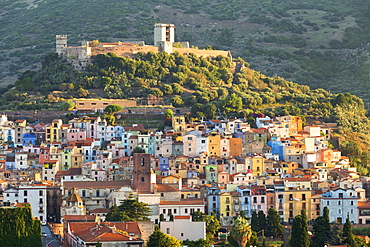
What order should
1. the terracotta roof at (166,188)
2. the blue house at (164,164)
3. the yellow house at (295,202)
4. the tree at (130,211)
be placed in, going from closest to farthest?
the tree at (130,211)
the yellow house at (295,202)
the terracotta roof at (166,188)
the blue house at (164,164)

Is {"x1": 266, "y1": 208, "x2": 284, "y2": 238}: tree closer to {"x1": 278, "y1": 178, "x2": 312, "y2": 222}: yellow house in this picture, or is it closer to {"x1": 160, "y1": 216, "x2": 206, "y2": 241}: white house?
{"x1": 278, "y1": 178, "x2": 312, "y2": 222}: yellow house

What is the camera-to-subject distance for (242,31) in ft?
A: 432

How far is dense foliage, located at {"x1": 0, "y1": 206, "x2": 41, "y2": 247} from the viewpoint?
186ft

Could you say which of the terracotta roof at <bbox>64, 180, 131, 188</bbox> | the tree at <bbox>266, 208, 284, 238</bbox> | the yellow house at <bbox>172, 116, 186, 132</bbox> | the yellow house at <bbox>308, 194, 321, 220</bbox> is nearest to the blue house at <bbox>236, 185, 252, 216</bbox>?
the tree at <bbox>266, 208, 284, 238</bbox>

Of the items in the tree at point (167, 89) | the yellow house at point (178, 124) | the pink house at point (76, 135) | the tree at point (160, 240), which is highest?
the tree at point (167, 89)

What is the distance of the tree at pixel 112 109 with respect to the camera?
87.3 metres

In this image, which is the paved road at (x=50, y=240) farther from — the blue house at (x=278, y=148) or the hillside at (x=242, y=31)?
the hillside at (x=242, y=31)

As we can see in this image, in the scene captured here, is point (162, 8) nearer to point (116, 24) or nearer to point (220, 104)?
point (116, 24)

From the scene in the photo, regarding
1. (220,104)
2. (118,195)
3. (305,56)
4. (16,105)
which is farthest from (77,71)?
(305,56)

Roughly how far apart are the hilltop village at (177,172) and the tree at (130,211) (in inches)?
32.9

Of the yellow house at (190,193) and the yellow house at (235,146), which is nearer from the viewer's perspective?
the yellow house at (190,193)

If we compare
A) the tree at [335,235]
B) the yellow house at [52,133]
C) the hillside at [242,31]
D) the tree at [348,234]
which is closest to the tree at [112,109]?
the yellow house at [52,133]

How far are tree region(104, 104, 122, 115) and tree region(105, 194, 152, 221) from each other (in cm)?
2336

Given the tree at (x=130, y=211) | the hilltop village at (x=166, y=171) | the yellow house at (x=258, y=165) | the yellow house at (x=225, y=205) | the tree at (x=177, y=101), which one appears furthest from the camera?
the tree at (x=177, y=101)
